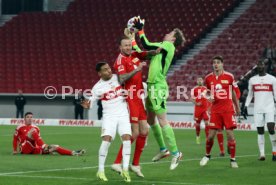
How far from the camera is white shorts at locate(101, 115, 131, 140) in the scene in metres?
13.4

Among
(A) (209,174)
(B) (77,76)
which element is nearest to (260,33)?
(B) (77,76)

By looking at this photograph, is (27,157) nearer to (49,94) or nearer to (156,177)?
(156,177)

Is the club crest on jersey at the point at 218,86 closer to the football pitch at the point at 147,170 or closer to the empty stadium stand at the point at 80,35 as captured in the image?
the football pitch at the point at 147,170

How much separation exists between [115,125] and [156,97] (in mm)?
1433

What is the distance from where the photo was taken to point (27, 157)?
1880 centimetres

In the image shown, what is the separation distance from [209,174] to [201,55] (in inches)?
1052

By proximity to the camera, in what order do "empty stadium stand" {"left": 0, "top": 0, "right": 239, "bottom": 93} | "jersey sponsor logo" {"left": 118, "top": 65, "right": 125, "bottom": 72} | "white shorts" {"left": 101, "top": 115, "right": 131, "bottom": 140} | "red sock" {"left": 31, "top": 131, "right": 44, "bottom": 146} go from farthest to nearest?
"empty stadium stand" {"left": 0, "top": 0, "right": 239, "bottom": 93} → "red sock" {"left": 31, "top": 131, "right": 44, "bottom": 146} → "jersey sponsor logo" {"left": 118, "top": 65, "right": 125, "bottom": 72} → "white shorts" {"left": 101, "top": 115, "right": 131, "bottom": 140}

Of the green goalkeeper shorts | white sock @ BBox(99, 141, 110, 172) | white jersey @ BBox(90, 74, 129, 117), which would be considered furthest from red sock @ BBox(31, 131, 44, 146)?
white sock @ BBox(99, 141, 110, 172)

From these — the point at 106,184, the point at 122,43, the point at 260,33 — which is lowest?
the point at 106,184

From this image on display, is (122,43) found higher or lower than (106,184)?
higher

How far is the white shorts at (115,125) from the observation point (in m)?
13.4

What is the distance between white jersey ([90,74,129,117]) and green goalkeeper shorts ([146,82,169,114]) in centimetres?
117

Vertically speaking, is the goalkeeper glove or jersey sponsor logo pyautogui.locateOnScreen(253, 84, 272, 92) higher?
the goalkeeper glove

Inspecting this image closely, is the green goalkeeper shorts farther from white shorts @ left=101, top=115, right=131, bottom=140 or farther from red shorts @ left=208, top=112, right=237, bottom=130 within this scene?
red shorts @ left=208, top=112, right=237, bottom=130
